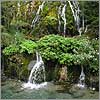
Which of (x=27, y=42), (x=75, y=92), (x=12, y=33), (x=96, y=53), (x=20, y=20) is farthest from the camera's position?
(x=20, y=20)

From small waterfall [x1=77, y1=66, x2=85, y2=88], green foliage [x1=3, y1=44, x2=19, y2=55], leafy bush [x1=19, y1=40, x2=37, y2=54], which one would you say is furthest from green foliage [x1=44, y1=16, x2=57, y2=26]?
small waterfall [x1=77, y1=66, x2=85, y2=88]

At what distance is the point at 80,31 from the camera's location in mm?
11141

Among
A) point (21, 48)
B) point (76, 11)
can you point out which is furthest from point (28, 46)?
point (76, 11)

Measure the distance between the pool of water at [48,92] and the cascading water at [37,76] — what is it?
0.88 feet

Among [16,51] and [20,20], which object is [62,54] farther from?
[20,20]

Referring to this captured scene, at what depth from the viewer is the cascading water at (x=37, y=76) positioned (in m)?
8.65

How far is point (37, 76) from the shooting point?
29.4ft

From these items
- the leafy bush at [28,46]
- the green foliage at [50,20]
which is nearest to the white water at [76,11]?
the green foliage at [50,20]

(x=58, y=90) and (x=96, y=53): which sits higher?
(x=96, y=53)

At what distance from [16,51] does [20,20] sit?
7.86 feet

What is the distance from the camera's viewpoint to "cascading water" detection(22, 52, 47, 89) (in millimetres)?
8650

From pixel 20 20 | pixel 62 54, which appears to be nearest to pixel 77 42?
pixel 62 54

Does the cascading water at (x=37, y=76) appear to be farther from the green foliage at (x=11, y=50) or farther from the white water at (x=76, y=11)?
the white water at (x=76, y=11)

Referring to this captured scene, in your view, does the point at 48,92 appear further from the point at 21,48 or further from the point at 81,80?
the point at 21,48
